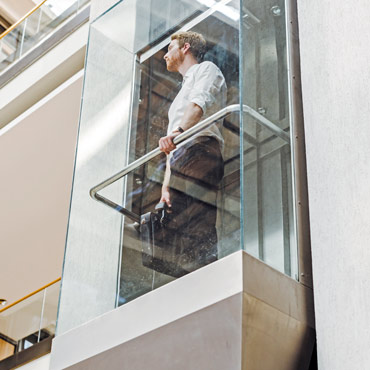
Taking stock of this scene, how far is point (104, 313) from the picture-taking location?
3254mm

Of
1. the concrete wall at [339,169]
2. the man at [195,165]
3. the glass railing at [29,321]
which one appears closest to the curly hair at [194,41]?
the man at [195,165]

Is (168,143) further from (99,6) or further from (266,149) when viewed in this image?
(99,6)

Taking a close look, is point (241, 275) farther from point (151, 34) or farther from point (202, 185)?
point (151, 34)

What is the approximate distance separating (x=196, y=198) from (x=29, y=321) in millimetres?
4416

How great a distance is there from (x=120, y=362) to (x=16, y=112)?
5.16m

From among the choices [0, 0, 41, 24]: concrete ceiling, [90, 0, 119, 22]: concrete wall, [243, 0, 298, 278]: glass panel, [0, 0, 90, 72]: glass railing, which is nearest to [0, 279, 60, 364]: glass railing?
[0, 0, 90, 72]: glass railing

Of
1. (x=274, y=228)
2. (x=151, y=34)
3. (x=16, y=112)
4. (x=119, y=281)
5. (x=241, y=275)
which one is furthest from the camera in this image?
(x=16, y=112)

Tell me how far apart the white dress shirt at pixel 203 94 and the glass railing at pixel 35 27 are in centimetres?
406

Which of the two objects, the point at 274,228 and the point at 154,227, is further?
the point at 154,227

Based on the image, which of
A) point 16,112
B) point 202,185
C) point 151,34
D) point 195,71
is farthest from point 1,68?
point 202,185

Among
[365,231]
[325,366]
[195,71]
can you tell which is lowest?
[325,366]

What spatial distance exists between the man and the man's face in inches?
3.4

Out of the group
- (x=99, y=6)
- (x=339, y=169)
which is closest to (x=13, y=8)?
(x=99, y=6)

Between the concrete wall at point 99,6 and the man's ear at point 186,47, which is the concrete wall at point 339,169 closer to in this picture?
the man's ear at point 186,47
